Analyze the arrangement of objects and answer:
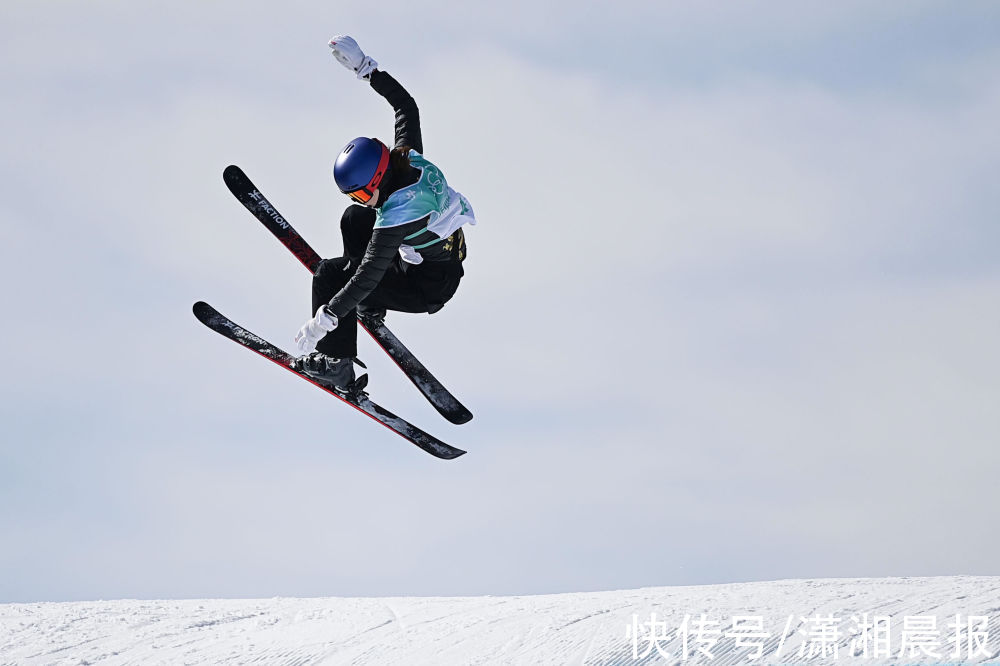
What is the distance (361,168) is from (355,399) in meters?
2.72

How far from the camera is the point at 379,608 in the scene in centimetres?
1213

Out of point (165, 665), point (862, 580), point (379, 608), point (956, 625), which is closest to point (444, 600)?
point (379, 608)

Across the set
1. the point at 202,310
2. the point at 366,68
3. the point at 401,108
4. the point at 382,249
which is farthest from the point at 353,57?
the point at 202,310

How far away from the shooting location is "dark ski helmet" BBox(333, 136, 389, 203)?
688 centimetres

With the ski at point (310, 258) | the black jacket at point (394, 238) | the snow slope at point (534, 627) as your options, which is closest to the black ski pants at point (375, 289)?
the black jacket at point (394, 238)

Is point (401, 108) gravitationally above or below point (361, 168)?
above

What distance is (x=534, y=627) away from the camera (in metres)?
10.3

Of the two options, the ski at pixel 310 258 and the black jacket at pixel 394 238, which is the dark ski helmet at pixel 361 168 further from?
the ski at pixel 310 258

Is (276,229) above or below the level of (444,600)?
above

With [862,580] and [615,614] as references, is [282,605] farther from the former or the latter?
[862,580]

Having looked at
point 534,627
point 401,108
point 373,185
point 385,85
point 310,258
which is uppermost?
point 385,85

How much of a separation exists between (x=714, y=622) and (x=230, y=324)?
17.6 feet

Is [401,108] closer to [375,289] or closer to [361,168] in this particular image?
[361,168]

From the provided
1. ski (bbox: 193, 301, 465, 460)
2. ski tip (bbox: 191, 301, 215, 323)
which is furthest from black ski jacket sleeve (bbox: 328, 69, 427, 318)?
ski tip (bbox: 191, 301, 215, 323)
